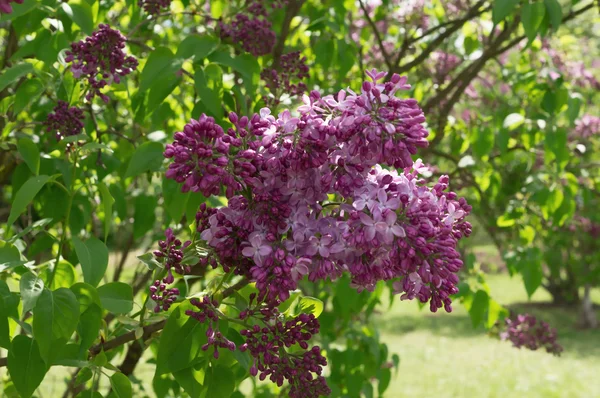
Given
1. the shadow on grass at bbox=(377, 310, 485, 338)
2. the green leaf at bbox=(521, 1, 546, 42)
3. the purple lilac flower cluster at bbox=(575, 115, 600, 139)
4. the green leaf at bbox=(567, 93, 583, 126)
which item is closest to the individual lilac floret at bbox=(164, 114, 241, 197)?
the green leaf at bbox=(521, 1, 546, 42)

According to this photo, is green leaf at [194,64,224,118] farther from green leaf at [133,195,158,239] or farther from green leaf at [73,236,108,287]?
green leaf at [133,195,158,239]

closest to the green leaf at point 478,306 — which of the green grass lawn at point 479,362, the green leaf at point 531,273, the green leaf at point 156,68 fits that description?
the green leaf at point 531,273

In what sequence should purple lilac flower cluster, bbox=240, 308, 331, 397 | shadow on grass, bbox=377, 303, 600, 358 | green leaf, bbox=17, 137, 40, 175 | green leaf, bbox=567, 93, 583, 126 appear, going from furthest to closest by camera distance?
shadow on grass, bbox=377, 303, 600, 358
green leaf, bbox=567, 93, 583, 126
green leaf, bbox=17, 137, 40, 175
purple lilac flower cluster, bbox=240, 308, 331, 397

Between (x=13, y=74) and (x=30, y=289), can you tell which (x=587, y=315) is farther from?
(x=30, y=289)

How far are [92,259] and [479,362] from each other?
926 cm

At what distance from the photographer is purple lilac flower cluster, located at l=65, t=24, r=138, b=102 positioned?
1779 mm

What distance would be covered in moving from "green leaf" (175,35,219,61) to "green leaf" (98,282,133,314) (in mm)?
714

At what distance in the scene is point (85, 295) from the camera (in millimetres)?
1433

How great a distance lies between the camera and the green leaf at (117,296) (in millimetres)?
1498

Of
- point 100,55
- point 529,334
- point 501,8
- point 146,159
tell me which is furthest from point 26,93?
point 529,334

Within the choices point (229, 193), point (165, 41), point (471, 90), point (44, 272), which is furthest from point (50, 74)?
point (471, 90)

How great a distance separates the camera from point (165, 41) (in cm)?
335

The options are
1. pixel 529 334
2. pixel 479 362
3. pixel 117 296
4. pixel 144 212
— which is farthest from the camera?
pixel 479 362

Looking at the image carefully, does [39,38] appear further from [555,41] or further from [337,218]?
[555,41]
